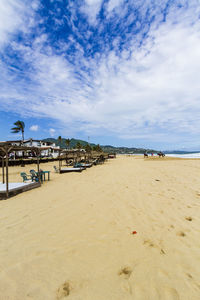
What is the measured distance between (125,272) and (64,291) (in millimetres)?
988

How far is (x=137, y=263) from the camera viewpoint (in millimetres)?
2490

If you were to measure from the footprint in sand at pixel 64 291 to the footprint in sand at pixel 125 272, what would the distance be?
2.69 ft

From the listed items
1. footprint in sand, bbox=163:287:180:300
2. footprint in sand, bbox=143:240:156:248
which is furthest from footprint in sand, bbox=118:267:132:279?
footprint in sand, bbox=143:240:156:248

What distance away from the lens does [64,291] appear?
2041 mm

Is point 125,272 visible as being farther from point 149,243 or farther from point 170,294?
point 149,243

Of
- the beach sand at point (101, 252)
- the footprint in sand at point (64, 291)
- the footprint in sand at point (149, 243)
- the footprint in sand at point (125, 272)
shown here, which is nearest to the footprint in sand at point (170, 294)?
the beach sand at point (101, 252)

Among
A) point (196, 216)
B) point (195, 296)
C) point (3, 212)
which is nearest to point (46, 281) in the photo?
point (195, 296)

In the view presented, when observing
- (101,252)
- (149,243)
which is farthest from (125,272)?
(149,243)

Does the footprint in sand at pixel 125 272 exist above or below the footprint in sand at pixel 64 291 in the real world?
above

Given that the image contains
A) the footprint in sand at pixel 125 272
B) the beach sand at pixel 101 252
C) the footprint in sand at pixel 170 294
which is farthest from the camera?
the footprint in sand at pixel 125 272

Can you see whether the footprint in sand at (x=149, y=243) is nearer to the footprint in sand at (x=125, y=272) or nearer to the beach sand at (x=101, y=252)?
the beach sand at (x=101, y=252)

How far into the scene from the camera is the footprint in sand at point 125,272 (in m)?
2.26

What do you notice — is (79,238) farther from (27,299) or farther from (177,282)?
(177,282)

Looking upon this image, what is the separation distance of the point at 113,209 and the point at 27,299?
3.29 metres
